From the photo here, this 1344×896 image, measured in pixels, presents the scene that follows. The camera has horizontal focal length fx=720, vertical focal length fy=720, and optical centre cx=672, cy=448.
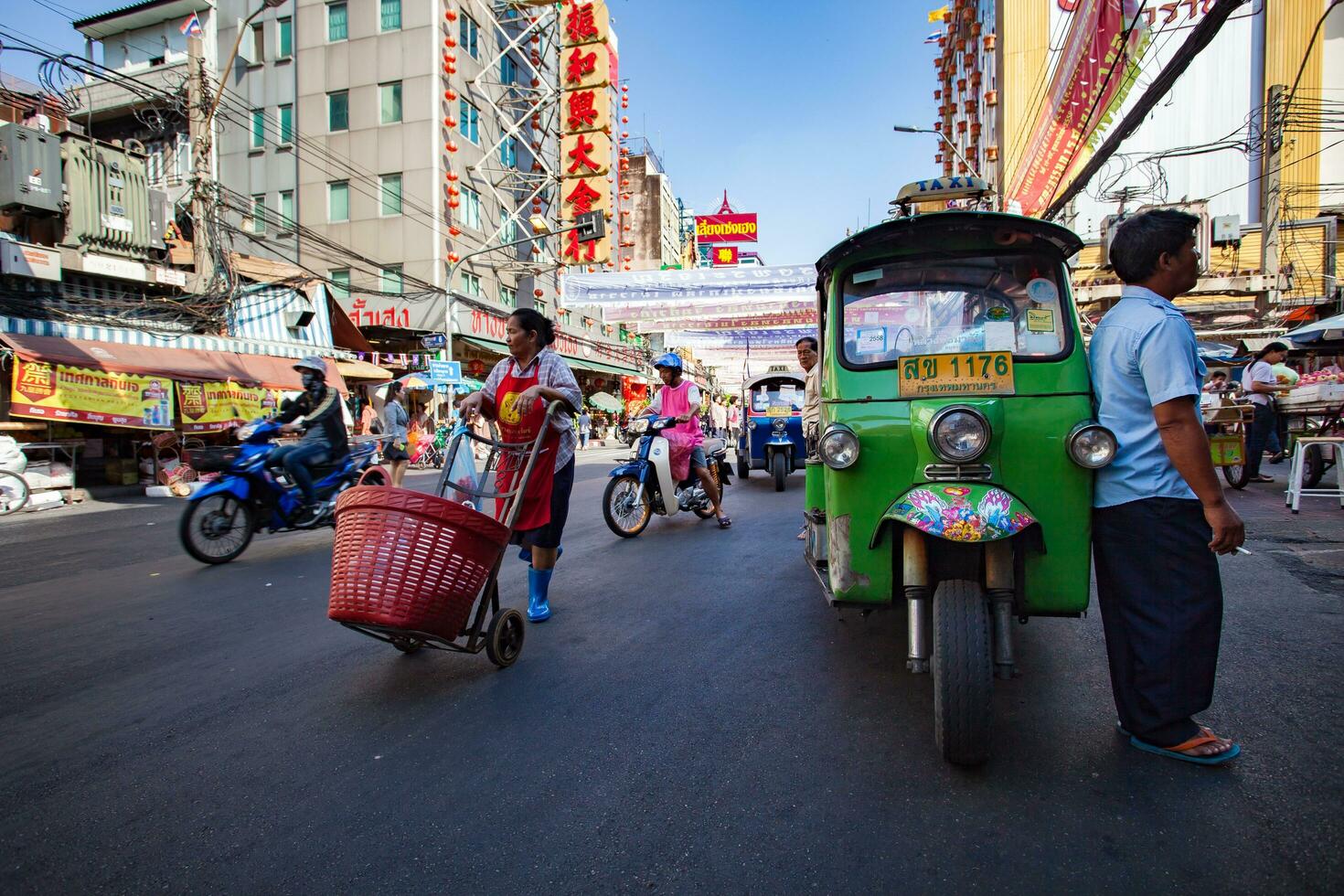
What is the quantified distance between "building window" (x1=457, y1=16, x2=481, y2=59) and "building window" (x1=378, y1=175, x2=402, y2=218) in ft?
19.1

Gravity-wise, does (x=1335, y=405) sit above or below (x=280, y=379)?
below

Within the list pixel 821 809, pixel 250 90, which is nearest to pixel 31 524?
pixel 821 809

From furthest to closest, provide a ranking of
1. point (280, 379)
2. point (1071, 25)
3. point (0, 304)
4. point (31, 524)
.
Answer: point (280, 379), point (0, 304), point (1071, 25), point (31, 524)

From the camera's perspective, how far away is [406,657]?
363 centimetres

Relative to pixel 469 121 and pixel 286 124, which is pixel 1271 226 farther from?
pixel 286 124

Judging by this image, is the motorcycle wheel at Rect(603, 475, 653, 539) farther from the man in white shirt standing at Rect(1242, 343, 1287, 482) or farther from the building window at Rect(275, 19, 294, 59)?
the building window at Rect(275, 19, 294, 59)

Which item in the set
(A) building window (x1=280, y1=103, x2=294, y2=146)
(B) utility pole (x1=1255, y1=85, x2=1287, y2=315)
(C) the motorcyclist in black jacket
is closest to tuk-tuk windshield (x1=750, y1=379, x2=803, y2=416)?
(C) the motorcyclist in black jacket

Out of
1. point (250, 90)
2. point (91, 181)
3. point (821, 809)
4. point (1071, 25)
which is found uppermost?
point (250, 90)

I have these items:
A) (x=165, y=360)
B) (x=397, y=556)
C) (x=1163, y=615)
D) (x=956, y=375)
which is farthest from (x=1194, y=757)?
(x=165, y=360)

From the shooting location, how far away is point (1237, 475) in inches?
384

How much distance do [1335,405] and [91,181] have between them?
1945 cm

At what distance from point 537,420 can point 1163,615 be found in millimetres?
2862

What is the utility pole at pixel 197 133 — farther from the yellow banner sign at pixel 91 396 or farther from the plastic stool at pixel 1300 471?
the plastic stool at pixel 1300 471

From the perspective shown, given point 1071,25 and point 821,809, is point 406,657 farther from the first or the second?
point 1071,25
